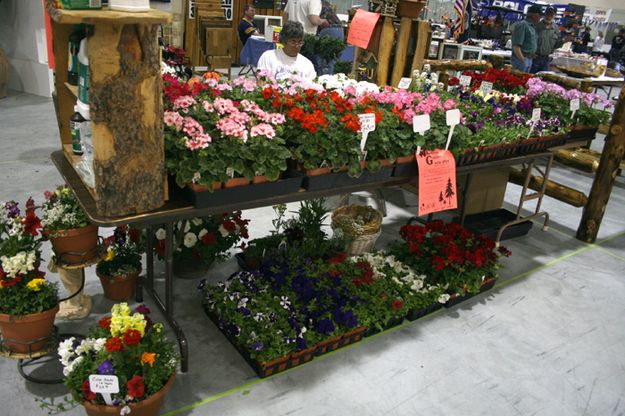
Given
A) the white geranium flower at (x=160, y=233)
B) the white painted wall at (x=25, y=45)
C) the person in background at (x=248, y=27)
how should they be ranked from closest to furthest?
the white geranium flower at (x=160, y=233), the white painted wall at (x=25, y=45), the person in background at (x=248, y=27)

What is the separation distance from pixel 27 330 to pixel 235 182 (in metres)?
1.12

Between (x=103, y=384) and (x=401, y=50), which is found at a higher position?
(x=401, y=50)

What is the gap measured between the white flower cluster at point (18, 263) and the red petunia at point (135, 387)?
74cm

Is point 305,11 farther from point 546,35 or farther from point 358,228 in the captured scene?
point 546,35

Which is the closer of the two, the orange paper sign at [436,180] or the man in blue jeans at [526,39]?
the orange paper sign at [436,180]

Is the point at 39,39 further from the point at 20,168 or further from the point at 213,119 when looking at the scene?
the point at 213,119

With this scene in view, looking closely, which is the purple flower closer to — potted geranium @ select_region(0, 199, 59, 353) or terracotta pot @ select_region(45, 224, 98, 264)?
potted geranium @ select_region(0, 199, 59, 353)

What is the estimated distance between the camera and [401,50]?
4195mm

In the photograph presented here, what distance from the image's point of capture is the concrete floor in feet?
8.04

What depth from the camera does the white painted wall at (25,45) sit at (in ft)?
23.5

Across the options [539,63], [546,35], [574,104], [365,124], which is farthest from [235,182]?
[539,63]

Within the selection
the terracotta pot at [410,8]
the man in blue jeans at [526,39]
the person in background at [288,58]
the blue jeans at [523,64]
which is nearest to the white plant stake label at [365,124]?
the terracotta pot at [410,8]

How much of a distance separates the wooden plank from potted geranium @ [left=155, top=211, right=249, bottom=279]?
145 centimetres

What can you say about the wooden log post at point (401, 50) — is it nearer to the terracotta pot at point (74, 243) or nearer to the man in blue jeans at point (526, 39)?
the terracotta pot at point (74, 243)
